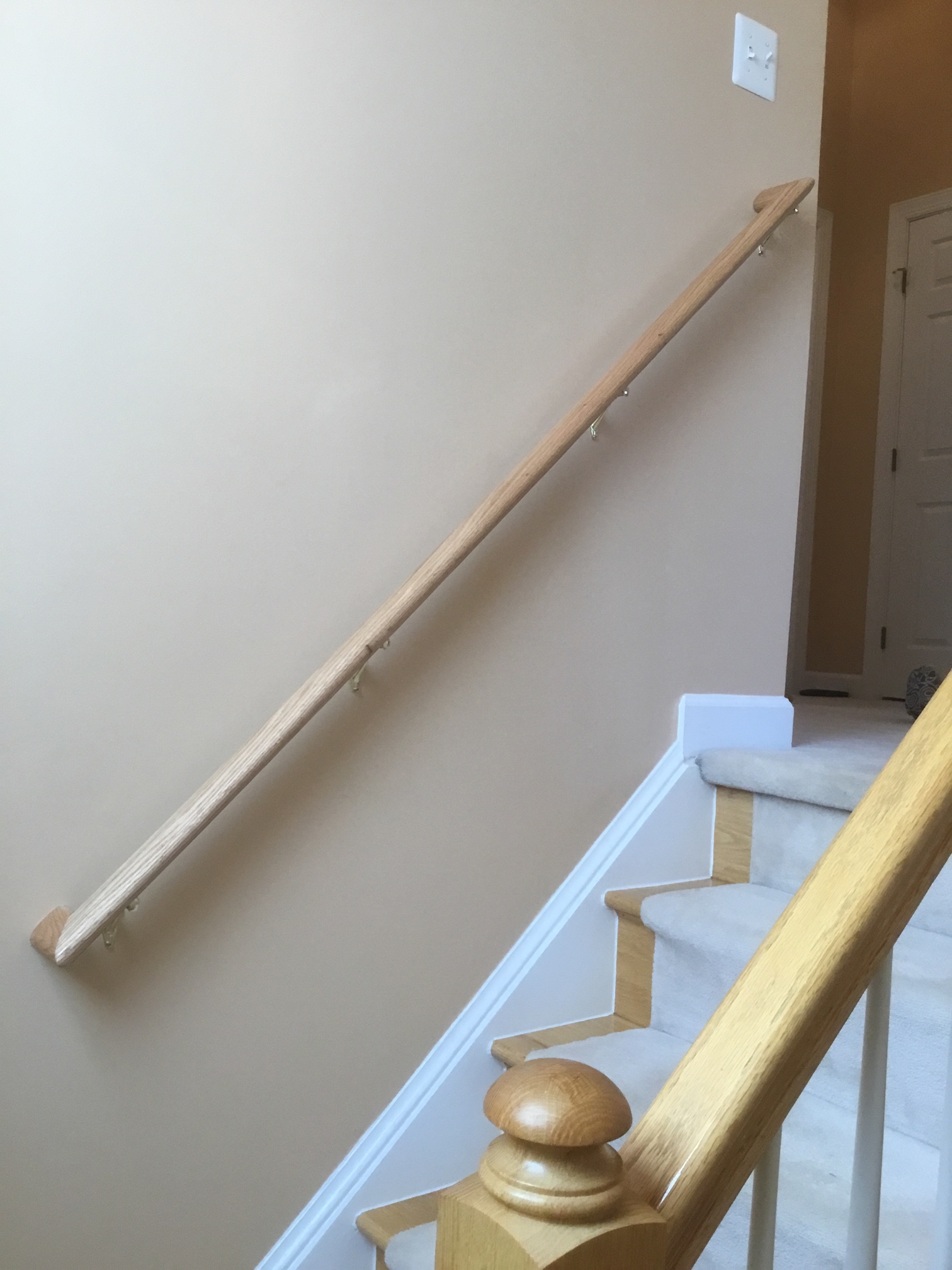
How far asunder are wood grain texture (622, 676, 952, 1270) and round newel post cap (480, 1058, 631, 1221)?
0.14 ft

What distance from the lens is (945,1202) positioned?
Answer: 57 cm

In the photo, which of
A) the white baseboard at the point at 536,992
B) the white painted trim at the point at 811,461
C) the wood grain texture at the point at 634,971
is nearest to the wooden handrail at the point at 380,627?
the white baseboard at the point at 536,992

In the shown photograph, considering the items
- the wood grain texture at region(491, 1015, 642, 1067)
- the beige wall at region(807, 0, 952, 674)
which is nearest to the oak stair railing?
the wood grain texture at region(491, 1015, 642, 1067)

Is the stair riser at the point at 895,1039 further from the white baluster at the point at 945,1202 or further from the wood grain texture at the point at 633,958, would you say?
the white baluster at the point at 945,1202

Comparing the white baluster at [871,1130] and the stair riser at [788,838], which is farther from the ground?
the white baluster at [871,1130]

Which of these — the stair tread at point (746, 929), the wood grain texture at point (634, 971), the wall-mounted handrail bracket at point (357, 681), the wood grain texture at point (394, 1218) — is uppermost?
the wall-mounted handrail bracket at point (357, 681)

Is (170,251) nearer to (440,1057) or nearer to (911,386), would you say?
(440,1057)

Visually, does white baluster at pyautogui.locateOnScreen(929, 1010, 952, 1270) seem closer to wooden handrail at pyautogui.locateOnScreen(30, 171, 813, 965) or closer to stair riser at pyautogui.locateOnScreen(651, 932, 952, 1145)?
stair riser at pyautogui.locateOnScreen(651, 932, 952, 1145)

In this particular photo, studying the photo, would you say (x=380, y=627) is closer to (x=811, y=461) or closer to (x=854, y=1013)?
(x=854, y=1013)

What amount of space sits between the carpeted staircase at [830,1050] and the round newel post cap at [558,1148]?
73 centimetres

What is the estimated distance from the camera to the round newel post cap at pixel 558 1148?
17.5 inches

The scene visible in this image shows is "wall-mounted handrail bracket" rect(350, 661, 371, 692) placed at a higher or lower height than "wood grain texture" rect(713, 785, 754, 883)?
higher

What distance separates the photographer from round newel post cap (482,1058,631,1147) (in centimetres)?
44

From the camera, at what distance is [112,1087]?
1.31 meters
